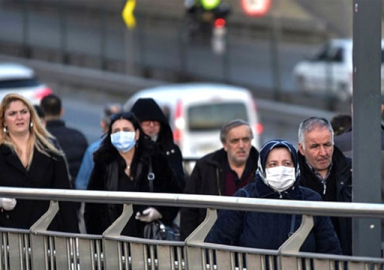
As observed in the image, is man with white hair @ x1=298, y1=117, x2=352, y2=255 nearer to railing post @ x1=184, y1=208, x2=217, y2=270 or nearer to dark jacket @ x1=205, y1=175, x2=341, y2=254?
dark jacket @ x1=205, y1=175, x2=341, y2=254

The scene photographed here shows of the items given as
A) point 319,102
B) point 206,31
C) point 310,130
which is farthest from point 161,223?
point 206,31

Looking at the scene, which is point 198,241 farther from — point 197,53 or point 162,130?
point 197,53

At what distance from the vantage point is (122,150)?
27.7ft

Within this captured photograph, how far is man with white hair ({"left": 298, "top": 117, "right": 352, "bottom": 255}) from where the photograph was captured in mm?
7445

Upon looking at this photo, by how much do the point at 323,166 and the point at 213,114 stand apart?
14.6 meters

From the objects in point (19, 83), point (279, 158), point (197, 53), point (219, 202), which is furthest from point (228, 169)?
point (197, 53)

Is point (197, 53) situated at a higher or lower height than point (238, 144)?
higher

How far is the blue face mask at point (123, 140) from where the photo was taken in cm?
841

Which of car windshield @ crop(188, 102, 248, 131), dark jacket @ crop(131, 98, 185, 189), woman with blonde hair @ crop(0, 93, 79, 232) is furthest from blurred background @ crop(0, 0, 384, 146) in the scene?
woman with blonde hair @ crop(0, 93, 79, 232)

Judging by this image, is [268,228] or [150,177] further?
[150,177]

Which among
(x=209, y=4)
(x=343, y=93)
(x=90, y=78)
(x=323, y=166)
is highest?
(x=209, y=4)

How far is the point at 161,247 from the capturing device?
20.7ft

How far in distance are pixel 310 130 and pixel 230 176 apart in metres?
1.10

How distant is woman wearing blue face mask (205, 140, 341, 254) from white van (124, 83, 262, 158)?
49.3ft
